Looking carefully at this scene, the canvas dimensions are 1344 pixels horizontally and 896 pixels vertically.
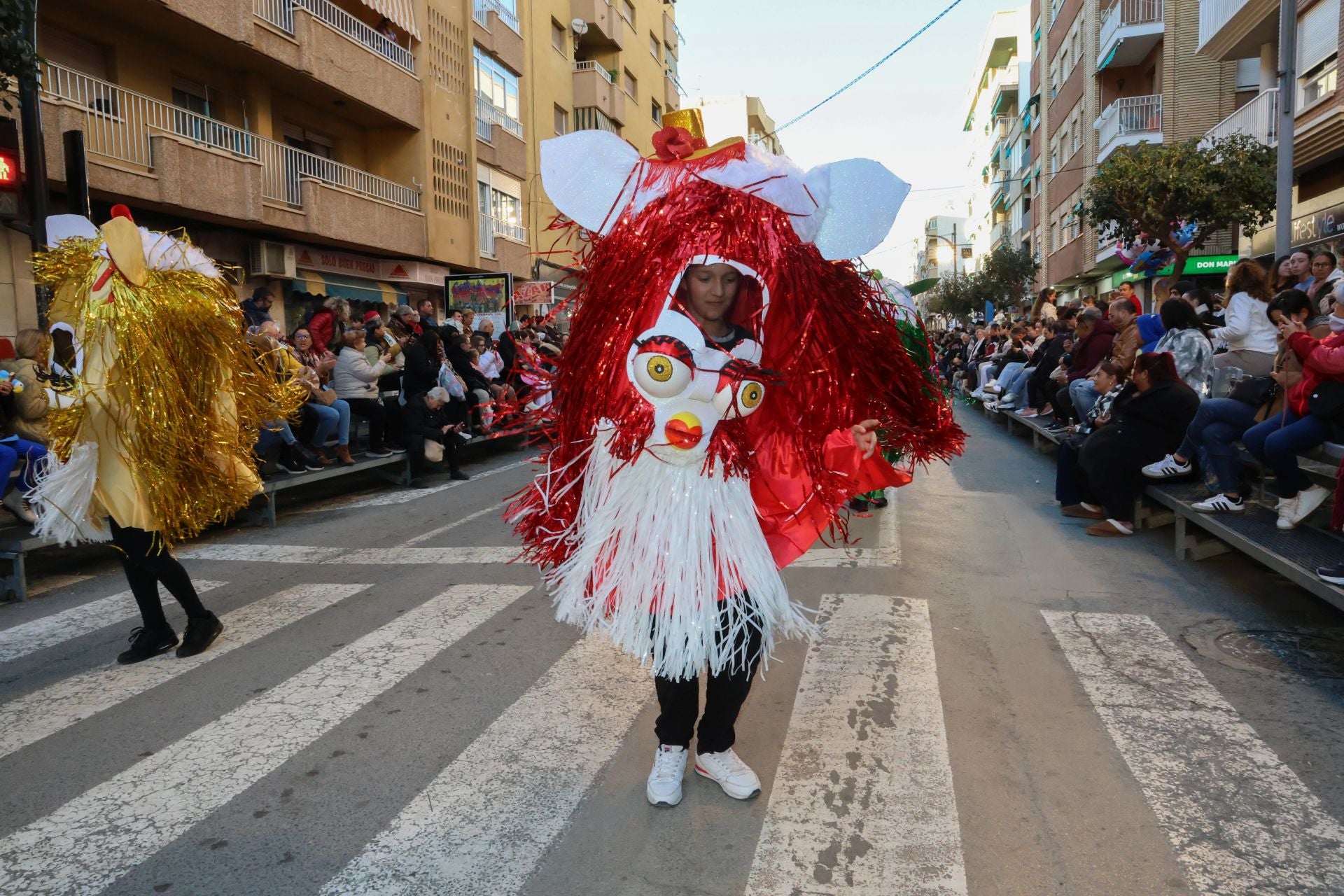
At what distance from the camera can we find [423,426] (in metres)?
10.0

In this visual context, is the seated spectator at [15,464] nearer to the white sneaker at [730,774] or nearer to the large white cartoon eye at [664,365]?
the white sneaker at [730,774]

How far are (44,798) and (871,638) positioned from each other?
3.26 meters

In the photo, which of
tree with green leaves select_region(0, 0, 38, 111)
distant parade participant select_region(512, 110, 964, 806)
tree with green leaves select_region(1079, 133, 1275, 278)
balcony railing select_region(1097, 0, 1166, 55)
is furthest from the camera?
balcony railing select_region(1097, 0, 1166, 55)

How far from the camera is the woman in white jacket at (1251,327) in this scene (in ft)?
23.4

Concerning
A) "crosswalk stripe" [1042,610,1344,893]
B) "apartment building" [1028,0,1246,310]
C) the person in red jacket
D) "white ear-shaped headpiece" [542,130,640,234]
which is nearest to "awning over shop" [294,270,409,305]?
"apartment building" [1028,0,1246,310]

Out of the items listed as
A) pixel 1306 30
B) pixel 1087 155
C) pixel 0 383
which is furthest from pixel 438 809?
pixel 1087 155

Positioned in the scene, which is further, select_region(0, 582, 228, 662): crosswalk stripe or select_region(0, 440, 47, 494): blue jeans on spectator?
select_region(0, 440, 47, 494): blue jeans on spectator

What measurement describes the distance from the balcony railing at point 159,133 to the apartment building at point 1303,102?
15401mm

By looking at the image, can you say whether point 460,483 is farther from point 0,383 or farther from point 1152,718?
point 1152,718

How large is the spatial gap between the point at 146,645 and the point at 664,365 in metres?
3.23

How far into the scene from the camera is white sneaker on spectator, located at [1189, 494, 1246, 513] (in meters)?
5.61

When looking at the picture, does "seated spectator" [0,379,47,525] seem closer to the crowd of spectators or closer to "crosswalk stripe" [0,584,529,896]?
"crosswalk stripe" [0,584,529,896]

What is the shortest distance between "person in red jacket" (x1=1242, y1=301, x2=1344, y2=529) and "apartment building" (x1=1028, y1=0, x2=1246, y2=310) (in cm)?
1315

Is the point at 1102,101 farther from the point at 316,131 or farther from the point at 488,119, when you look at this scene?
the point at 316,131
